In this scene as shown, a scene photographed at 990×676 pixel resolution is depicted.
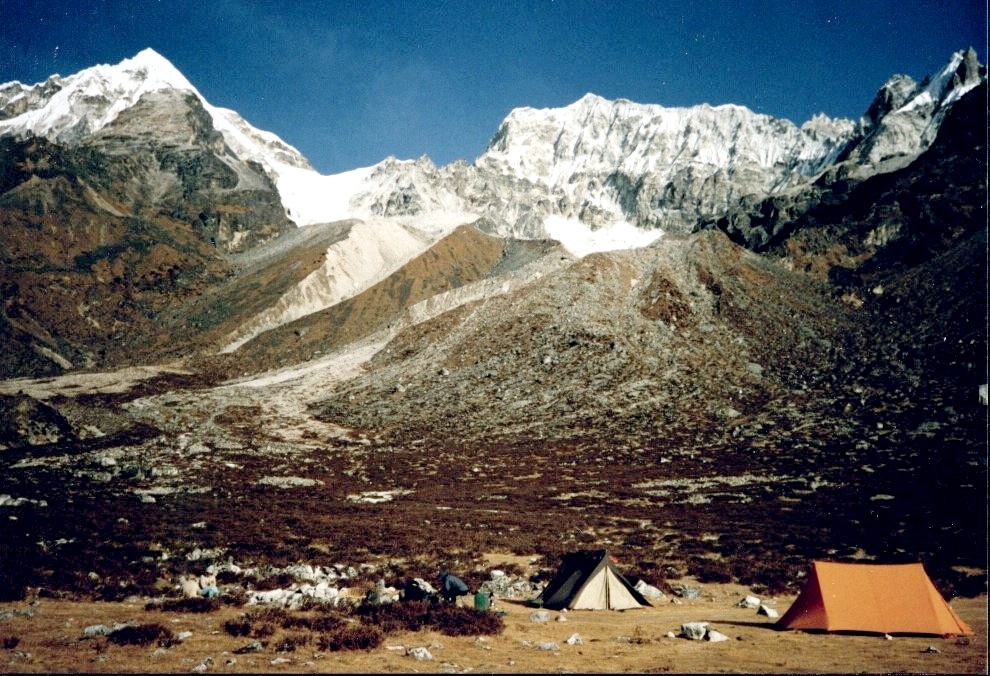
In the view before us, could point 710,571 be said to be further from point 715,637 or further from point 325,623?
point 325,623

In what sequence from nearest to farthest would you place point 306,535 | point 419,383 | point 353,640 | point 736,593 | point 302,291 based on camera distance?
point 353,640, point 736,593, point 306,535, point 419,383, point 302,291

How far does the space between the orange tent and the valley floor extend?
1.32 ft

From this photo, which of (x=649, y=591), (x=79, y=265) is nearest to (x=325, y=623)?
(x=649, y=591)

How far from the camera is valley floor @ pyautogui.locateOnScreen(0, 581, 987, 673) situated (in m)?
13.1

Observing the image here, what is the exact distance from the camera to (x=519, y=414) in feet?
249

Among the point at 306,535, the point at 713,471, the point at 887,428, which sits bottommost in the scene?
the point at 306,535

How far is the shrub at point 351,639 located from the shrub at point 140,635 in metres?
3.51

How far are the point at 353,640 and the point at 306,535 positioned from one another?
685 inches

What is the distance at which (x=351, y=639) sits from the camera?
14531mm

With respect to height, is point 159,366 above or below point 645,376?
above

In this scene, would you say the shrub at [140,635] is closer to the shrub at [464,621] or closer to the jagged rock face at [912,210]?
the shrub at [464,621]

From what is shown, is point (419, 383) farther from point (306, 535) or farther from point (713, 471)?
point (306, 535)

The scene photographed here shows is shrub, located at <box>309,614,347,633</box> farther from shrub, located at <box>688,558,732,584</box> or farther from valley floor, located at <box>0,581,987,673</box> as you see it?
shrub, located at <box>688,558,732,584</box>

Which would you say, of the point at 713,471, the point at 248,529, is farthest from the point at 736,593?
the point at 713,471
